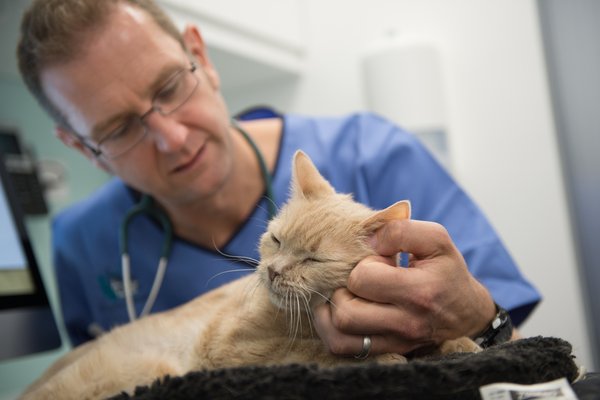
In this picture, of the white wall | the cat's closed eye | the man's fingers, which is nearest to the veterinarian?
the man's fingers

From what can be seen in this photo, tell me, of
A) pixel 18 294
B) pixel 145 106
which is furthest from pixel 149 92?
pixel 18 294

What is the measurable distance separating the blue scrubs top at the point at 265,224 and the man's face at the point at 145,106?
0.17 metres

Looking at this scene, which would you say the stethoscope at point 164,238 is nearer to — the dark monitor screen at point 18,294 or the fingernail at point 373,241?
the dark monitor screen at point 18,294

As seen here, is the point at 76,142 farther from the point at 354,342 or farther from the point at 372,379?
the point at 372,379

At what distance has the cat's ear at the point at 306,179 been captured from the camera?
808 mm

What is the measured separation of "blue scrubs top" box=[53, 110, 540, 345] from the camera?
0.97 metres

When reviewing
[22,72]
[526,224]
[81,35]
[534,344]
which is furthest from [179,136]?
[526,224]

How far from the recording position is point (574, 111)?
56.1 inches

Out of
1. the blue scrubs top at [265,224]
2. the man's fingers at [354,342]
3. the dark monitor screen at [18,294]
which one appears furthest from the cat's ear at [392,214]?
the dark monitor screen at [18,294]

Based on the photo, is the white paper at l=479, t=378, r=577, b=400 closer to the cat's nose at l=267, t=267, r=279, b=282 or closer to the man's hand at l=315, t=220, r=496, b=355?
the man's hand at l=315, t=220, r=496, b=355

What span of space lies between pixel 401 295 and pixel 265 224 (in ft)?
1.37

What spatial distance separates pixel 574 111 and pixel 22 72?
1364mm

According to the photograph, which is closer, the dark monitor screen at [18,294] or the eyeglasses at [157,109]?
the eyeglasses at [157,109]

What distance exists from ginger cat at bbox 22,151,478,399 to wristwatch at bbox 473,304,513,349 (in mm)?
32
